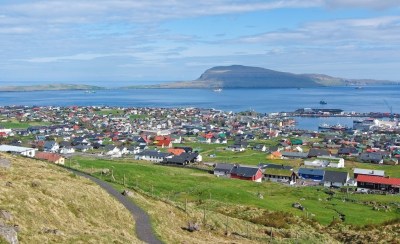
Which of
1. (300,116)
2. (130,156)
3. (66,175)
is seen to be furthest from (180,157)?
(300,116)

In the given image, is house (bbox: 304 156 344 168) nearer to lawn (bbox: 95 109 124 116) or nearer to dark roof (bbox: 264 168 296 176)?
dark roof (bbox: 264 168 296 176)

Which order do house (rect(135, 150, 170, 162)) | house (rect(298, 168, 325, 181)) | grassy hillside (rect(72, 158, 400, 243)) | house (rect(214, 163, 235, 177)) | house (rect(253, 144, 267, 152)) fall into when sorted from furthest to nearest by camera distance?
1. house (rect(253, 144, 267, 152))
2. house (rect(135, 150, 170, 162))
3. house (rect(298, 168, 325, 181))
4. house (rect(214, 163, 235, 177))
5. grassy hillside (rect(72, 158, 400, 243))

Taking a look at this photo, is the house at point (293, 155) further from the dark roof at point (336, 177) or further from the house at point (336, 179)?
the house at point (336, 179)

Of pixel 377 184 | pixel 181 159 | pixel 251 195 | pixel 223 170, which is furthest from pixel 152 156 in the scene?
pixel 377 184

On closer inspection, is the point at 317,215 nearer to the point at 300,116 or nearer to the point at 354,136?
the point at 354,136

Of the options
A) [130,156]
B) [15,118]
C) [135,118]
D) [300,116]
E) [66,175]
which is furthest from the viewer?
[300,116]

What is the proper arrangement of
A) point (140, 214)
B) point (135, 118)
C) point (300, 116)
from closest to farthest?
1. point (140, 214)
2. point (135, 118)
3. point (300, 116)

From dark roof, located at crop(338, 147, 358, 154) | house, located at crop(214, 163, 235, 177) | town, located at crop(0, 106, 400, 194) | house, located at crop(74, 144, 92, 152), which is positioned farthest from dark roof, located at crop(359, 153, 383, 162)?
house, located at crop(74, 144, 92, 152)
